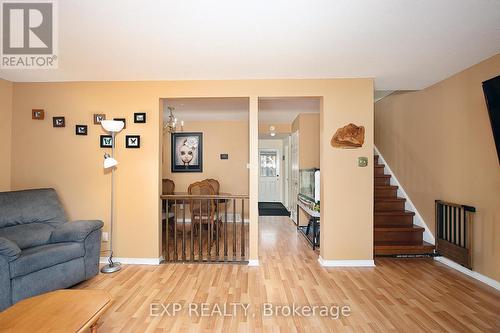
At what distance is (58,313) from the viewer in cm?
144

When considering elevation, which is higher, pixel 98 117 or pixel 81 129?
pixel 98 117

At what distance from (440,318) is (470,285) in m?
0.97

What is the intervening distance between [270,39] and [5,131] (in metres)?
3.69

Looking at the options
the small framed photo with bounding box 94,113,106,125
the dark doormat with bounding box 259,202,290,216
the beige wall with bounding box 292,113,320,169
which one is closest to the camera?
the small framed photo with bounding box 94,113,106,125

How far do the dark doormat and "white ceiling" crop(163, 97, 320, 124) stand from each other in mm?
2580

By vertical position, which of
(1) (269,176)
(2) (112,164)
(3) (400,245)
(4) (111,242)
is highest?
(2) (112,164)

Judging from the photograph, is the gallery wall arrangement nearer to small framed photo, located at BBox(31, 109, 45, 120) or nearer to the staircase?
small framed photo, located at BBox(31, 109, 45, 120)

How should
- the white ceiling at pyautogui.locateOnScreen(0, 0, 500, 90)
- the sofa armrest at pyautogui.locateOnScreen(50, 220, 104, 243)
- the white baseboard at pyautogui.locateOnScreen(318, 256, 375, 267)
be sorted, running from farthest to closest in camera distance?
the white baseboard at pyautogui.locateOnScreen(318, 256, 375, 267) < the sofa armrest at pyautogui.locateOnScreen(50, 220, 104, 243) < the white ceiling at pyautogui.locateOnScreen(0, 0, 500, 90)

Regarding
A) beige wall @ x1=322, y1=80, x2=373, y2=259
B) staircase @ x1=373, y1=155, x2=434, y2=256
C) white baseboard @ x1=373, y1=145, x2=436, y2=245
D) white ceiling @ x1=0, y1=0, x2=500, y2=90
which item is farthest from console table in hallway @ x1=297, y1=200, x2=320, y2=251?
white ceiling @ x1=0, y1=0, x2=500, y2=90

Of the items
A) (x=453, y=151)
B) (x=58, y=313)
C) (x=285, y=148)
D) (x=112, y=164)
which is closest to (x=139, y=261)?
(x=112, y=164)

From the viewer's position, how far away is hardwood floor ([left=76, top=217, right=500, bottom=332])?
6.24ft

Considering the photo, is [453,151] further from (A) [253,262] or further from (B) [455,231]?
(A) [253,262]

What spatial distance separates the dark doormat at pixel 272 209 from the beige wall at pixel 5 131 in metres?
5.07

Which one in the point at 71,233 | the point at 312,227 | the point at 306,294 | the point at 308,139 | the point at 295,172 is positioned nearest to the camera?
the point at 306,294
